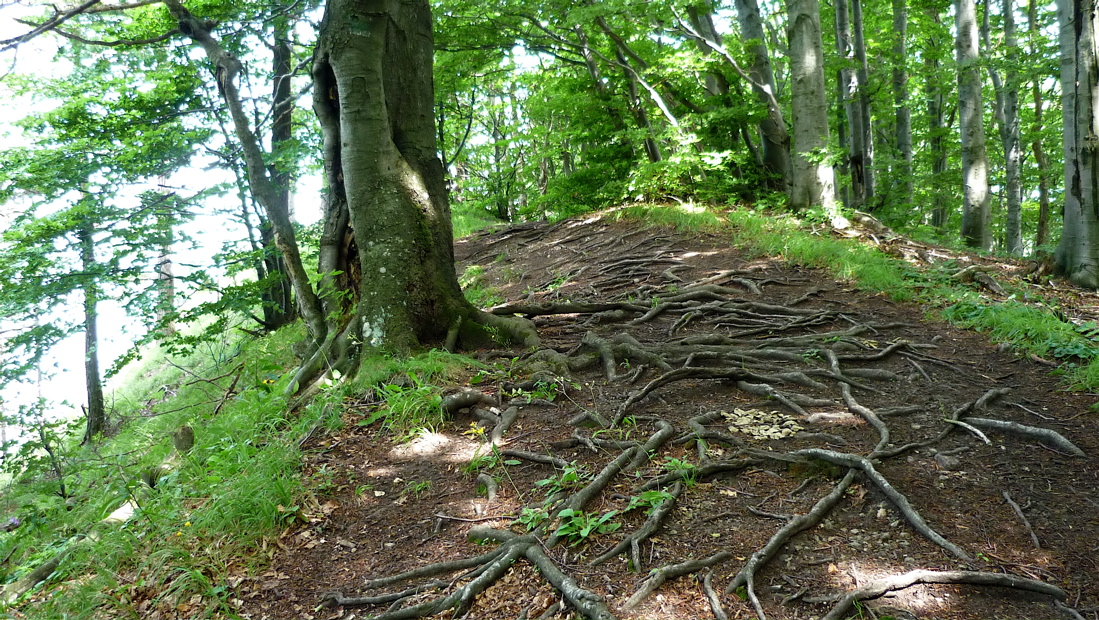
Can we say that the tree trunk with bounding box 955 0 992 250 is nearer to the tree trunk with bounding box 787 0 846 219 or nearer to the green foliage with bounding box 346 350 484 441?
the tree trunk with bounding box 787 0 846 219

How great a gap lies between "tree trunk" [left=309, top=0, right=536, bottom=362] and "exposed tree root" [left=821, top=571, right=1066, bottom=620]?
11.7 feet

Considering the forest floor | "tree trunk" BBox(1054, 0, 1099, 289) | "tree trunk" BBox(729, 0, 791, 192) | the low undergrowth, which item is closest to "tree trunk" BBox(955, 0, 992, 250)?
"tree trunk" BBox(729, 0, 791, 192)

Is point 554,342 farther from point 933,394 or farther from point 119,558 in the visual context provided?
point 119,558

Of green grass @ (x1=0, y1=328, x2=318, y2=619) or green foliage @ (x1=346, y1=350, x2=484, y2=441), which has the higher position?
green foliage @ (x1=346, y1=350, x2=484, y2=441)

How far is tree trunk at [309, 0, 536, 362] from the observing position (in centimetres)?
506

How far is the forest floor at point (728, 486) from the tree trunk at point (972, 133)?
6542 mm

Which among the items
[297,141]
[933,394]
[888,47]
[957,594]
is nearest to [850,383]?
[933,394]

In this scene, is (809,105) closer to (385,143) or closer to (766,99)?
(766,99)

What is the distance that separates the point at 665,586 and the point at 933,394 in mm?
2870

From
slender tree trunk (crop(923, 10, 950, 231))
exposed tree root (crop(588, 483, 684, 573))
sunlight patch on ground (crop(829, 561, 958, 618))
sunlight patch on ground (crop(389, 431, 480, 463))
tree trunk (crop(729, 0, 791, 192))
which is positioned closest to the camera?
sunlight patch on ground (crop(829, 561, 958, 618))

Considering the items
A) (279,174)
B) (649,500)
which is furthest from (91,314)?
(649,500)

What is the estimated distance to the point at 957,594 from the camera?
2.38 meters

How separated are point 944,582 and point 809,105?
886 centimetres

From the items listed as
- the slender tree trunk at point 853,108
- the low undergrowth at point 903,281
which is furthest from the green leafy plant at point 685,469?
the slender tree trunk at point 853,108
